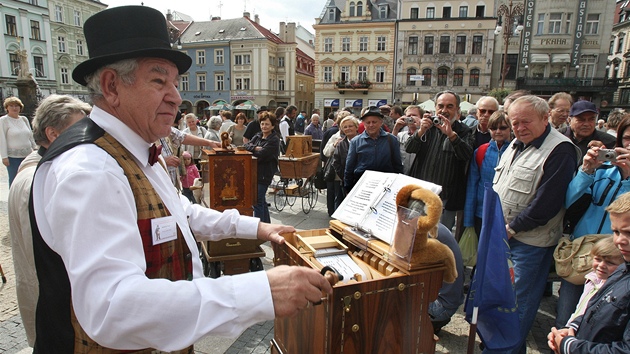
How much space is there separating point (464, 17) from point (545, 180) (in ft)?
109

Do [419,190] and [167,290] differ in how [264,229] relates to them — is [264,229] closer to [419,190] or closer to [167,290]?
[419,190]

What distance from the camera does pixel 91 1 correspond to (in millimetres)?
37531

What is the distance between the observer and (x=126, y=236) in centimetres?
98

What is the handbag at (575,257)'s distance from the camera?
2469 mm

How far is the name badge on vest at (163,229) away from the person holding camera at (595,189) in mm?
2637

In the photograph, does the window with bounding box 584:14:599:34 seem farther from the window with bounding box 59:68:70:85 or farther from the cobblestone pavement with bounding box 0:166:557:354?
the window with bounding box 59:68:70:85

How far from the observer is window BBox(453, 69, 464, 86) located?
31688mm

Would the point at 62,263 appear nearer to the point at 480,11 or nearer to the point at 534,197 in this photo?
the point at 534,197

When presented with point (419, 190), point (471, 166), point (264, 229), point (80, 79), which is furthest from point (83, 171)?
point (471, 166)

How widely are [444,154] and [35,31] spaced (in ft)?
133

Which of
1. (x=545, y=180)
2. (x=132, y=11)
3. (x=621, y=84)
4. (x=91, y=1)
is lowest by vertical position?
(x=545, y=180)

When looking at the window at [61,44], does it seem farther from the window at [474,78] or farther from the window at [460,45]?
the window at [474,78]

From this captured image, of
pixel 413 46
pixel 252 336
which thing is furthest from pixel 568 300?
pixel 413 46

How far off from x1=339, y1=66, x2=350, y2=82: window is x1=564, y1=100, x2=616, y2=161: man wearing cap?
3197cm
